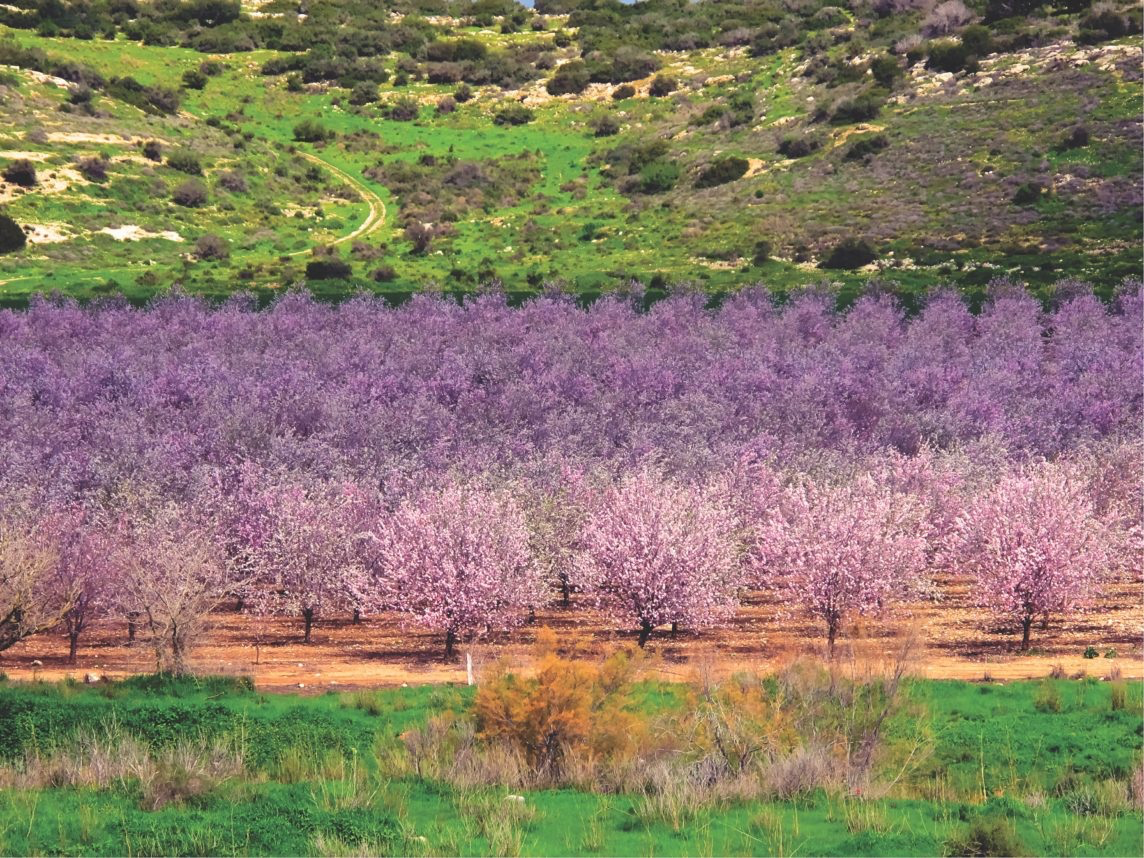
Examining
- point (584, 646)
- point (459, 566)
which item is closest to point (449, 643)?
point (459, 566)

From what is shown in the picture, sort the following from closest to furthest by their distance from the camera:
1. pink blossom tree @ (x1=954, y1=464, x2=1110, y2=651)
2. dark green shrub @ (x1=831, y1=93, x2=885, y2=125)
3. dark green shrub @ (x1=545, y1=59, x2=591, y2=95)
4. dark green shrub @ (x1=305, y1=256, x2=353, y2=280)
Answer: pink blossom tree @ (x1=954, y1=464, x2=1110, y2=651)
dark green shrub @ (x1=305, y1=256, x2=353, y2=280)
dark green shrub @ (x1=831, y1=93, x2=885, y2=125)
dark green shrub @ (x1=545, y1=59, x2=591, y2=95)

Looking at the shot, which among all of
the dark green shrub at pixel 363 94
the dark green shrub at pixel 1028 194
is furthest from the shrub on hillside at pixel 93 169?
the dark green shrub at pixel 1028 194

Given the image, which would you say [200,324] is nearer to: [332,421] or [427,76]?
[332,421]

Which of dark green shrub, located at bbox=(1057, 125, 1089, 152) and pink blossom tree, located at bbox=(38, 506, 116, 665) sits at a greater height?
dark green shrub, located at bbox=(1057, 125, 1089, 152)

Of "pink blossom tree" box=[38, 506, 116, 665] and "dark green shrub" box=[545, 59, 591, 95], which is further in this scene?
"dark green shrub" box=[545, 59, 591, 95]

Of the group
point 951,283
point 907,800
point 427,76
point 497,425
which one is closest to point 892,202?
point 951,283

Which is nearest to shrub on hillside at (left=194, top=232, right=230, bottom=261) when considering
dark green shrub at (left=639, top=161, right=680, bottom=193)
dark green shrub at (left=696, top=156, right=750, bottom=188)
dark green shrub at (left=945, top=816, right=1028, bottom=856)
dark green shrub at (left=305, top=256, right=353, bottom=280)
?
dark green shrub at (left=305, top=256, right=353, bottom=280)

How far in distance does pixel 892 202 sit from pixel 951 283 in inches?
738

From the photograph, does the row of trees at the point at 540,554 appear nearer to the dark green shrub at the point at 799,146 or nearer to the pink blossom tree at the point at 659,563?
the pink blossom tree at the point at 659,563

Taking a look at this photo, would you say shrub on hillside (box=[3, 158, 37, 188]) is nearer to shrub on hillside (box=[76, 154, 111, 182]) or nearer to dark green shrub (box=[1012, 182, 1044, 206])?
shrub on hillside (box=[76, 154, 111, 182])

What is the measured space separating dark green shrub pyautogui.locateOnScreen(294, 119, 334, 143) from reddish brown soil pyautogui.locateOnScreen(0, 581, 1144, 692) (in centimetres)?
12287

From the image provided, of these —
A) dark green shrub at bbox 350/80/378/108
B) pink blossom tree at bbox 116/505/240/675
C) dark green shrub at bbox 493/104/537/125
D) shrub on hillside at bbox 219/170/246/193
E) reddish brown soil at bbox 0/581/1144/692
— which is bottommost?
reddish brown soil at bbox 0/581/1144/692

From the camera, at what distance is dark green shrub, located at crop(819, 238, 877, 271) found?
109 metres

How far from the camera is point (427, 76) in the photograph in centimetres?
18400
